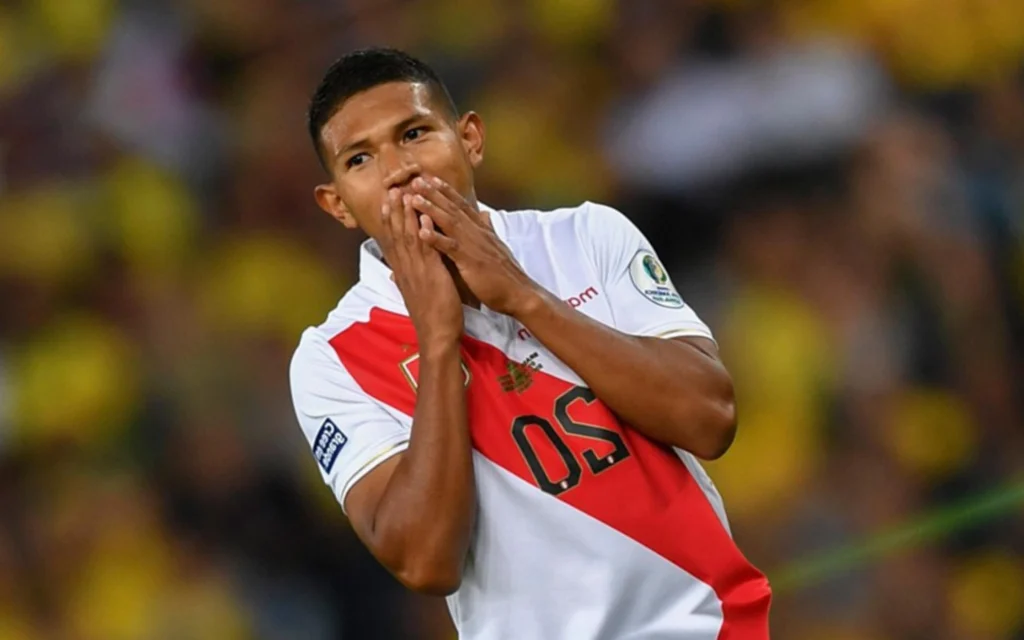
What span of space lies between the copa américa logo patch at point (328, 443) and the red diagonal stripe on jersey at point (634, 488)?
10 cm

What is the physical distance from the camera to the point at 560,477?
2.11m

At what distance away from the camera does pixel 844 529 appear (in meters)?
4.06

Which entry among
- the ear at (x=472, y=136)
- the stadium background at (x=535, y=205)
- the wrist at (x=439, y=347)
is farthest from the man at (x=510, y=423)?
the stadium background at (x=535, y=205)

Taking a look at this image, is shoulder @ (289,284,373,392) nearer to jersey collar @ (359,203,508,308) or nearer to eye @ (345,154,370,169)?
jersey collar @ (359,203,508,308)

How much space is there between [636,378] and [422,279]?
0.35 meters

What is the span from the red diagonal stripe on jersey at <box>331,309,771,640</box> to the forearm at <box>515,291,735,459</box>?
57 mm

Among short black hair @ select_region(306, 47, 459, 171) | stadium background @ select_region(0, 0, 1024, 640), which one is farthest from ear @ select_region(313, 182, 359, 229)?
stadium background @ select_region(0, 0, 1024, 640)

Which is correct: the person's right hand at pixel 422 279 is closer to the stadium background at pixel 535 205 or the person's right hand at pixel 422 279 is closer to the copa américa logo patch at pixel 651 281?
the copa américa logo patch at pixel 651 281

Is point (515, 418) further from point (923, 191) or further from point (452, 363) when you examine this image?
point (923, 191)

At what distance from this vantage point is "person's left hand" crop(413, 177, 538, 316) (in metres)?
2.08

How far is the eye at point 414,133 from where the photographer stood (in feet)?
7.31

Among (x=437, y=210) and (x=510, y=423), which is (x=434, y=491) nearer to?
(x=510, y=423)

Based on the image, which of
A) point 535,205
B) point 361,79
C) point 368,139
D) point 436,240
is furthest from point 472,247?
point 535,205

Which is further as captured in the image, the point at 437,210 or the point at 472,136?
the point at 472,136
